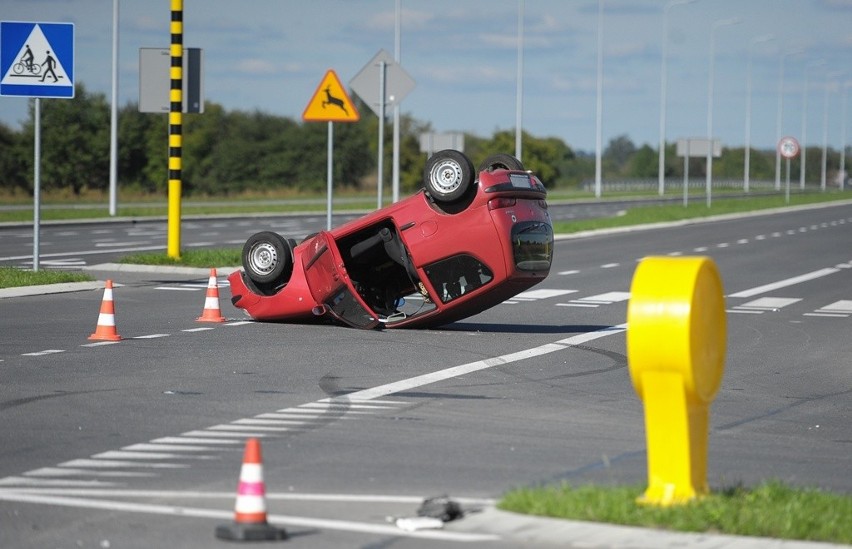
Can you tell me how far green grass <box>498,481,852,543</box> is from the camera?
7188mm

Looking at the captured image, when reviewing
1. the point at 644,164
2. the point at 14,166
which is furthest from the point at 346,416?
the point at 644,164

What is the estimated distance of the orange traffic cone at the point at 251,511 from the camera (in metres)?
6.99

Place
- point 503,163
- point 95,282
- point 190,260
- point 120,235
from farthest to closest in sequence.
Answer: point 120,235 < point 190,260 < point 95,282 < point 503,163

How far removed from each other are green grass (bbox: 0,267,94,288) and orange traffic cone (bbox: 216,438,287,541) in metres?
14.8

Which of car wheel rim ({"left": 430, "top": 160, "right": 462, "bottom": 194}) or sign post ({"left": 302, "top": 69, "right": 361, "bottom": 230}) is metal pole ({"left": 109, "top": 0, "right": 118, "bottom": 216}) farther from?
car wheel rim ({"left": 430, "top": 160, "right": 462, "bottom": 194})

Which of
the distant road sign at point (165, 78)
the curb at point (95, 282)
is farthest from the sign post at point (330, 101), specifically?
the curb at point (95, 282)

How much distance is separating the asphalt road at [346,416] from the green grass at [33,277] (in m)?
0.98

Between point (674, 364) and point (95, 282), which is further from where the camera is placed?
point (95, 282)

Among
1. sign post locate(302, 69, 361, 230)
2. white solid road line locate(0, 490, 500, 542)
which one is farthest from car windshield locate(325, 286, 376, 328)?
white solid road line locate(0, 490, 500, 542)

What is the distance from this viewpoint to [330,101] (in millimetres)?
25312

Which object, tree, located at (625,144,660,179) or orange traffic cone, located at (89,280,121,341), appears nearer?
orange traffic cone, located at (89,280,121,341)

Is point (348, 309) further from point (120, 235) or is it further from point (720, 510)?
point (120, 235)

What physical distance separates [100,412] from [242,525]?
4269 millimetres

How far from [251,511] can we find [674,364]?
85.4 inches
